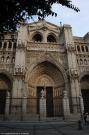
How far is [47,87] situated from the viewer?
72.1 ft

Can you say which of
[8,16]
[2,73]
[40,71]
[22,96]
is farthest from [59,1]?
[40,71]

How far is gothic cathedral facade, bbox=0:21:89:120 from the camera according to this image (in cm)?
1830

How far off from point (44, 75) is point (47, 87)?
1.78 meters

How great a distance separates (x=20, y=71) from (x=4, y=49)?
4485 mm

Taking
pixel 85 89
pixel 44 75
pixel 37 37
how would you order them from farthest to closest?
pixel 37 37 < pixel 44 75 < pixel 85 89

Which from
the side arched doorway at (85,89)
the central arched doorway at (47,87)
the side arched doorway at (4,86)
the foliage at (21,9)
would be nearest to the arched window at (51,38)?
the central arched doorway at (47,87)

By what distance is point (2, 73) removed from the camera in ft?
64.1

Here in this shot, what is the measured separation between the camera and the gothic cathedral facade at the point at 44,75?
18297 millimetres

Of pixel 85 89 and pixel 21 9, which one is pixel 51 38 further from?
pixel 21 9

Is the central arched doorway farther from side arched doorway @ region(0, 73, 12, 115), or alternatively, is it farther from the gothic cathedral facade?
side arched doorway @ region(0, 73, 12, 115)

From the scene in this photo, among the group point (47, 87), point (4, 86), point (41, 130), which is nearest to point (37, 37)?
point (47, 87)

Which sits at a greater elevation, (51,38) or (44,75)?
(51,38)

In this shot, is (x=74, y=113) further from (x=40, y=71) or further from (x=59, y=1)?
(x=59, y=1)

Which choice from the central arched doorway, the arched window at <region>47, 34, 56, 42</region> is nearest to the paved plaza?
the central arched doorway
